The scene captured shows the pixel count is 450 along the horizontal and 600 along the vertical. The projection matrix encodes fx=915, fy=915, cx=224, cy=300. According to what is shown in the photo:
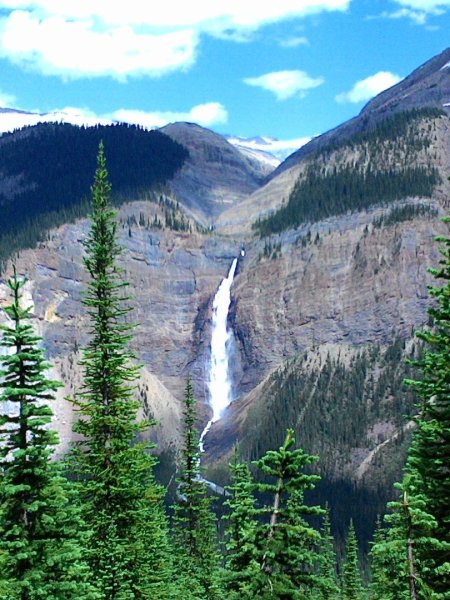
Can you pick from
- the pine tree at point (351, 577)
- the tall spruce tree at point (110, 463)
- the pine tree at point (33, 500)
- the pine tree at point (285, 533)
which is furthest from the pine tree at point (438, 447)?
the pine tree at point (351, 577)

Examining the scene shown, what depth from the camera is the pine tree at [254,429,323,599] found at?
1534 cm

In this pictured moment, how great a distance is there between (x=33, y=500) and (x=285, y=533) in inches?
262

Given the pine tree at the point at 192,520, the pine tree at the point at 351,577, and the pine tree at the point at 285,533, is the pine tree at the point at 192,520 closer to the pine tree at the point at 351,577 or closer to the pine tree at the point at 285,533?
the pine tree at the point at 351,577

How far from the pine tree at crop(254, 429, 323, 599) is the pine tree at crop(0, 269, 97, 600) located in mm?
5538

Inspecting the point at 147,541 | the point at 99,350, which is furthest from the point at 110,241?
the point at 147,541

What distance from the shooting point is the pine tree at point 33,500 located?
19.2 m

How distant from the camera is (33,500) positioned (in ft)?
65.2

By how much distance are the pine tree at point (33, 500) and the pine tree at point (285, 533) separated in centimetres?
554

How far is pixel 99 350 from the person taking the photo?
3053cm

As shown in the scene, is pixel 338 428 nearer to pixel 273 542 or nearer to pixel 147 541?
pixel 147 541

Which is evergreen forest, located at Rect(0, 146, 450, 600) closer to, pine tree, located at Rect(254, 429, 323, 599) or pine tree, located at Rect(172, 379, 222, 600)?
pine tree, located at Rect(254, 429, 323, 599)

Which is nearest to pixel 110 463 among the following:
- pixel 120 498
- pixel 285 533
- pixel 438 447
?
pixel 120 498

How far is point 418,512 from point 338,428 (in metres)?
186

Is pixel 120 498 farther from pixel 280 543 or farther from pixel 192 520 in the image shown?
pixel 192 520
